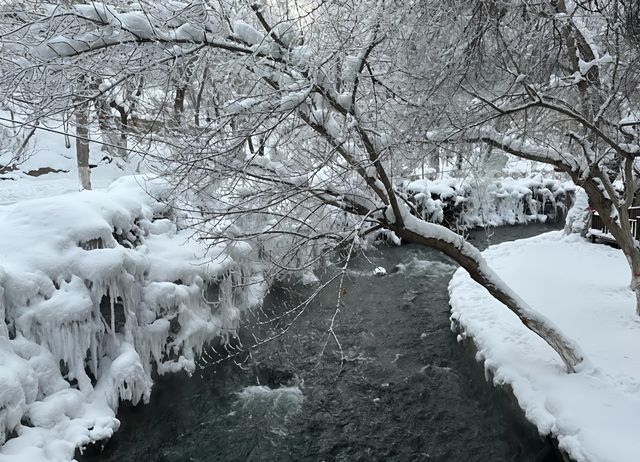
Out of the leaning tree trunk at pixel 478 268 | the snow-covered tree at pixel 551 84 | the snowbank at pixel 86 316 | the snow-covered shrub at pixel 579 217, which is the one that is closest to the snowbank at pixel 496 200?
the snow-covered shrub at pixel 579 217

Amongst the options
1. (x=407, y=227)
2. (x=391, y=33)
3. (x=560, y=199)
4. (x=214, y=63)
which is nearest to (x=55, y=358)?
(x=214, y=63)

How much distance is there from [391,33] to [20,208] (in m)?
6.13

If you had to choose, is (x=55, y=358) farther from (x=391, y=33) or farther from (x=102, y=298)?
(x=391, y=33)

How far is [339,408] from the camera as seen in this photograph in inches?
257

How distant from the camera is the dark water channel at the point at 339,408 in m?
5.59

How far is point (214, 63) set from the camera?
4.58 m

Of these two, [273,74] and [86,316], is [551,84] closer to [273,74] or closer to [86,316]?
[273,74]

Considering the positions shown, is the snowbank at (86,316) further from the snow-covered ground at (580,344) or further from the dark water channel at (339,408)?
the snow-covered ground at (580,344)

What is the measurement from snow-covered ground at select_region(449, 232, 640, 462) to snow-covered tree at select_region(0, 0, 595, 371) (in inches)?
20.9

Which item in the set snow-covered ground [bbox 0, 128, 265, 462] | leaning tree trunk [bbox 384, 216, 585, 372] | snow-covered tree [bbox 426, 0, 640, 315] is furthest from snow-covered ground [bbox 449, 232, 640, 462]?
snow-covered ground [bbox 0, 128, 265, 462]

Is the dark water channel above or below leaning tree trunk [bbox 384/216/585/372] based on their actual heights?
below

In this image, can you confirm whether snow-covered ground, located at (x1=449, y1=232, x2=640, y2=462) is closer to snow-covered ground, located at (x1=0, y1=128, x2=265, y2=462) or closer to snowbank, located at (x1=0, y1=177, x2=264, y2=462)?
snowbank, located at (x1=0, y1=177, x2=264, y2=462)

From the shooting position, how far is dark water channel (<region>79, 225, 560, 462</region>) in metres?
5.59

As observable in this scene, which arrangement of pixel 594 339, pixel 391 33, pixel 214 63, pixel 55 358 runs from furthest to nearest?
pixel 594 339 → pixel 55 358 → pixel 214 63 → pixel 391 33
